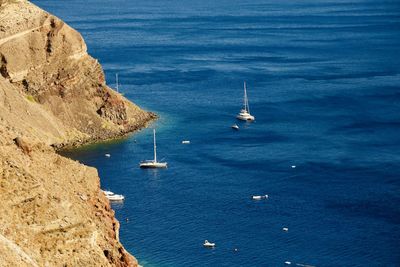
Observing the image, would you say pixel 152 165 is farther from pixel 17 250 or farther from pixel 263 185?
pixel 17 250

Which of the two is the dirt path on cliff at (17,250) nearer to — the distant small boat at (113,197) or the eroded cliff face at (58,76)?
the distant small boat at (113,197)

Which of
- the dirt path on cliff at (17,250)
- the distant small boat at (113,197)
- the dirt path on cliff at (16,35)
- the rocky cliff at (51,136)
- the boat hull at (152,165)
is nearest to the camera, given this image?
the dirt path on cliff at (17,250)

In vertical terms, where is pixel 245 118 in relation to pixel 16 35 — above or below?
below

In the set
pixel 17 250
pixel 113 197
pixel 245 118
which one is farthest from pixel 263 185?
pixel 17 250

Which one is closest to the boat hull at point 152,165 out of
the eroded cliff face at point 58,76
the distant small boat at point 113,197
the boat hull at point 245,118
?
the eroded cliff face at point 58,76

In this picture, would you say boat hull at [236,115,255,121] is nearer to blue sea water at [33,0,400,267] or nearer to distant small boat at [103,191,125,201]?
blue sea water at [33,0,400,267]

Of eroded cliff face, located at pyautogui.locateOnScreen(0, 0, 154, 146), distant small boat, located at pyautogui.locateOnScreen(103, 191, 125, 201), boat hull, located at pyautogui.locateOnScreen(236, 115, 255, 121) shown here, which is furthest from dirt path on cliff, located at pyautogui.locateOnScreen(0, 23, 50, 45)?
boat hull, located at pyautogui.locateOnScreen(236, 115, 255, 121)

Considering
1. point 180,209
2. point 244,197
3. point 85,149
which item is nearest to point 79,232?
point 180,209

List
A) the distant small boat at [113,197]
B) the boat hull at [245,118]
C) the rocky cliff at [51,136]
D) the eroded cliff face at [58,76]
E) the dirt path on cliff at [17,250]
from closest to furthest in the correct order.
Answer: the dirt path on cliff at [17,250], the rocky cliff at [51,136], the distant small boat at [113,197], the eroded cliff face at [58,76], the boat hull at [245,118]

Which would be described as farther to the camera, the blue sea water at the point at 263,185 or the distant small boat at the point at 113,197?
the distant small boat at the point at 113,197
